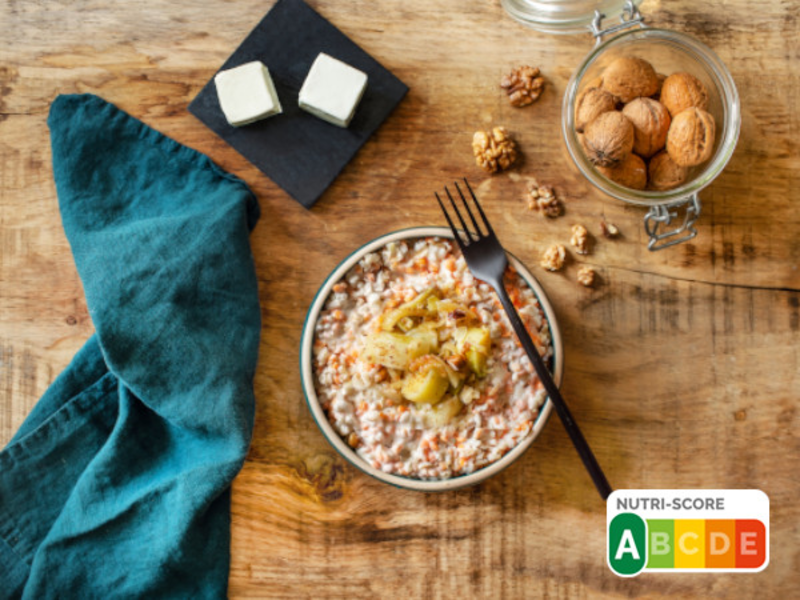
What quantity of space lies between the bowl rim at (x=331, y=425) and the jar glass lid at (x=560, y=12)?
417 millimetres

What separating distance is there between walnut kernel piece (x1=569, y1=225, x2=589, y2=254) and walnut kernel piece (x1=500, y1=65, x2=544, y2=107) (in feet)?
0.79

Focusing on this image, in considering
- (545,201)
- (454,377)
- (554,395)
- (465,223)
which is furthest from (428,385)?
(545,201)

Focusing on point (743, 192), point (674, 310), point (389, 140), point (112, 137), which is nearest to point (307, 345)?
point (389, 140)

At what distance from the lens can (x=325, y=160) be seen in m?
1.30

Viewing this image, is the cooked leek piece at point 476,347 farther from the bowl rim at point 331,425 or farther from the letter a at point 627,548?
the letter a at point 627,548

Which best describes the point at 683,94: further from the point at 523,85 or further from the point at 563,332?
the point at 563,332

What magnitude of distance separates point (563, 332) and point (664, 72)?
0.47 m

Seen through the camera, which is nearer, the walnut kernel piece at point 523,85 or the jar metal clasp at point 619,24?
the jar metal clasp at point 619,24

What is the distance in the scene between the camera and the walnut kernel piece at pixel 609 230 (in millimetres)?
1286

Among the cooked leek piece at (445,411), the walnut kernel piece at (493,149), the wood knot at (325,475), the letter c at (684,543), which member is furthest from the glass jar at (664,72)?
the wood knot at (325,475)

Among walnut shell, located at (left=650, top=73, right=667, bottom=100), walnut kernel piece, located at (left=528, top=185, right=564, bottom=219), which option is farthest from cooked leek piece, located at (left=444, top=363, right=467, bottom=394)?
walnut shell, located at (left=650, top=73, right=667, bottom=100)

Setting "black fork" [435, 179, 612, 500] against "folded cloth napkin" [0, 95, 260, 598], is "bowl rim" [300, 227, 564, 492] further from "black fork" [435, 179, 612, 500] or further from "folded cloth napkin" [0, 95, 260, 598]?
"folded cloth napkin" [0, 95, 260, 598]

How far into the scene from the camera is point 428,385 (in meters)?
1.12

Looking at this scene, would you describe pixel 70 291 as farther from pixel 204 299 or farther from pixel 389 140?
pixel 389 140
